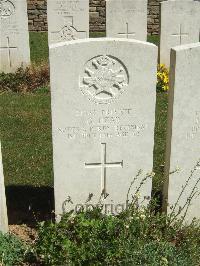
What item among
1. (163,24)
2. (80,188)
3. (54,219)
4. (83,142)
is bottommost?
(54,219)

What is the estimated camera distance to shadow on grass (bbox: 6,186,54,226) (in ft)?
14.8

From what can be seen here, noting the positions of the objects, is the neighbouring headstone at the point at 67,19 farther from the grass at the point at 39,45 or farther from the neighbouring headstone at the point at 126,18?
Answer: the grass at the point at 39,45

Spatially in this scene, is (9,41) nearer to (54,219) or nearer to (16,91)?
(16,91)

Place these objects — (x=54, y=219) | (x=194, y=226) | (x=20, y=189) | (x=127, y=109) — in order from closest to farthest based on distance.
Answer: (x=127, y=109)
(x=194, y=226)
(x=54, y=219)
(x=20, y=189)

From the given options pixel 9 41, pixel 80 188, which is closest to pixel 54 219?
pixel 80 188

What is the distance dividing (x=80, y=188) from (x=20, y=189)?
3.97 ft

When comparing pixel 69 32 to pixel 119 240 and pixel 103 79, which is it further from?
pixel 119 240

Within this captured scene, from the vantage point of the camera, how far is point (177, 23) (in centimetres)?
922

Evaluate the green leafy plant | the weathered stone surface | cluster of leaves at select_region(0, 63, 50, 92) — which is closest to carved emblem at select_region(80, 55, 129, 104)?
the green leafy plant

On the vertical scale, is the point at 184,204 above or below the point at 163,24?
below

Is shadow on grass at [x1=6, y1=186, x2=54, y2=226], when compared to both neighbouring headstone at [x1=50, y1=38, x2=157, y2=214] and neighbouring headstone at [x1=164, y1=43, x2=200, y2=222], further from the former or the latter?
neighbouring headstone at [x1=164, y1=43, x2=200, y2=222]

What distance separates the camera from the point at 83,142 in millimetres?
3922

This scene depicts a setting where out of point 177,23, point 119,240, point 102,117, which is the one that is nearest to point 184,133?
point 102,117

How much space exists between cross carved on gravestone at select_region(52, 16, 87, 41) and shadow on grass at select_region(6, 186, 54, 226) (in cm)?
502
